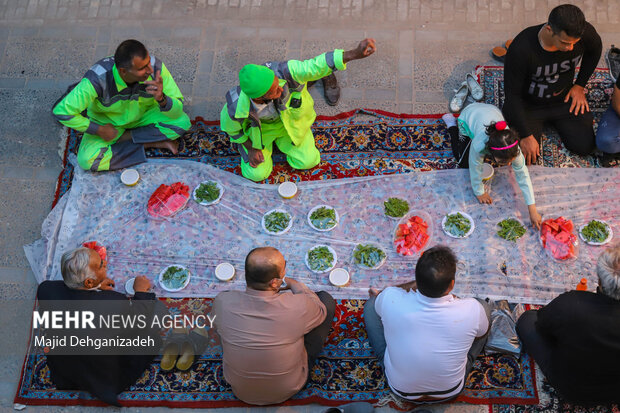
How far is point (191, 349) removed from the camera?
15.4ft

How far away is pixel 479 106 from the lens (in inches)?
202

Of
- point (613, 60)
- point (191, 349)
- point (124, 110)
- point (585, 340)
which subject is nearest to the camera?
point (585, 340)

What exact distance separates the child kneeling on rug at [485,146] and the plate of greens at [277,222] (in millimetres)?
1584

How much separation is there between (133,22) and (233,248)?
305 cm

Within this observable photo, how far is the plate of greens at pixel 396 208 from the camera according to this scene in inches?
202

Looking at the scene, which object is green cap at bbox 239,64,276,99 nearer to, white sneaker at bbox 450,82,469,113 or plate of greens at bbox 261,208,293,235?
plate of greens at bbox 261,208,293,235

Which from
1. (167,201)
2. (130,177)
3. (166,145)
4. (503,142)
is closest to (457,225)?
(503,142)

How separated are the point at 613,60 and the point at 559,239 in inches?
82.8

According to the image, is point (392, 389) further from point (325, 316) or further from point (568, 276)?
point (568, 276)

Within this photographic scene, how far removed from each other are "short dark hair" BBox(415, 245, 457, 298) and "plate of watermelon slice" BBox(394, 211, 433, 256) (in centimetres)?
128

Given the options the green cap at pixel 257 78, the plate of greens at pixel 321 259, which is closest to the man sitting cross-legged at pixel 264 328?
the plate of greens at pixel 321 259

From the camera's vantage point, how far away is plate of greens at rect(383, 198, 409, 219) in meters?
5.12

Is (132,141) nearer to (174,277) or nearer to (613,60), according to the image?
(174,277)

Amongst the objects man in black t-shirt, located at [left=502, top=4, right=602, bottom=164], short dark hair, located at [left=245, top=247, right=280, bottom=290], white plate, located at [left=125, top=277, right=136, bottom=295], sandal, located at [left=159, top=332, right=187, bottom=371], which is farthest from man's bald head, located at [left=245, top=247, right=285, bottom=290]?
man in black t-shirt, located at [left=502, top=4, right=602, bottom=164]
